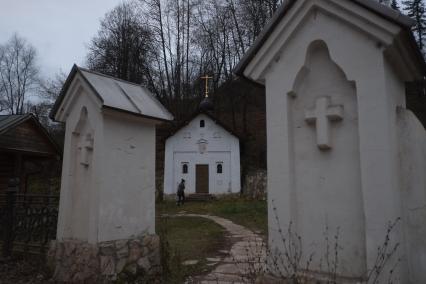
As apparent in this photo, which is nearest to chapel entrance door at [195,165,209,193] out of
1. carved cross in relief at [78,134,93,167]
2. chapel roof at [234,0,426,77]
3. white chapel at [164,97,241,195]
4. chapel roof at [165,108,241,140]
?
white chapel at [164,97,241,195]

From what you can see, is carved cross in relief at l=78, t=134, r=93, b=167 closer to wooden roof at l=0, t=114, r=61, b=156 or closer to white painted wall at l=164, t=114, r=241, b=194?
wooden roof at l=0, t=114, r=61, b=156

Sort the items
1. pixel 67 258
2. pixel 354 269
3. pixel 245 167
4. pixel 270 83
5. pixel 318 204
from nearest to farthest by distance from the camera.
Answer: pixel 354 269 → pixel 318 204 → pixel 270 83 → pixel 67 258 → pixel 245 167

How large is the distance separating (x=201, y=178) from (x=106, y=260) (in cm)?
2019

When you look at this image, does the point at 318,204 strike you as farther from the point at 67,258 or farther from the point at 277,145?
the point at 67,258

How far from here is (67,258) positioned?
17.9 feet

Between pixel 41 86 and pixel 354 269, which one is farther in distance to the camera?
pixel 41 86

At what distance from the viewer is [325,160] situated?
3.19m

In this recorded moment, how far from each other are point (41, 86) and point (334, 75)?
3368cm

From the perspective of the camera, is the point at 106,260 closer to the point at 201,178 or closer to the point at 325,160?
the point at 325,160

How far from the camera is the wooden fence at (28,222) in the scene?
21.7 ft

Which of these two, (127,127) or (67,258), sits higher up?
(127,127)

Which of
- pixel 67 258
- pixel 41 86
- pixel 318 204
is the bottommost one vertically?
pixel 67 258

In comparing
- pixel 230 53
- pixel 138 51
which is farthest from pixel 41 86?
pixel 230 53

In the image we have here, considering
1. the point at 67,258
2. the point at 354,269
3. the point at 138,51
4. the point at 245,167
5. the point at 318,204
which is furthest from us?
the point at 138,51
